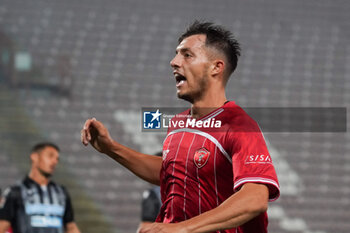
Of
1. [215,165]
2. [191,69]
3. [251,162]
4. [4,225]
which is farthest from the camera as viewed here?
[4,225]

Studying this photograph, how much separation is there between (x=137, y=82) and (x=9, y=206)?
3.82m

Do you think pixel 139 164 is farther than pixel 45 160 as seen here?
No

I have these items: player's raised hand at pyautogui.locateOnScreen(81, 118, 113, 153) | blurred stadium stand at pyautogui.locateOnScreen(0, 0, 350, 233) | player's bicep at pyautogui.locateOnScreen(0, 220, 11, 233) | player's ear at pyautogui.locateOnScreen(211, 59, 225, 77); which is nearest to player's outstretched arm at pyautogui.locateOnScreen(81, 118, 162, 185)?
player's raised hand at pyautogui.locateOnScreen(81, 118, 113, 153)

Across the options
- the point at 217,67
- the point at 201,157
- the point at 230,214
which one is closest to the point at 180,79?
the point at 217,67

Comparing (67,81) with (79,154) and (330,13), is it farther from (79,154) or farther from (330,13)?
(330,13)

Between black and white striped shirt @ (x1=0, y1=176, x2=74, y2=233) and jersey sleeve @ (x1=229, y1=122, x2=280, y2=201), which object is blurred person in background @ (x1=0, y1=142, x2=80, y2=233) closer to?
black and white striped shirt @ (x1=0, y1=176, x2=74, y2=233)

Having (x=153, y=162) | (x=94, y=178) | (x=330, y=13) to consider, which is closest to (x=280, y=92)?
(x=330, y=13)

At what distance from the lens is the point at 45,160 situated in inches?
180

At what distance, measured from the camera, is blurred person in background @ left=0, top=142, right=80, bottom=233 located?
4.27 metres

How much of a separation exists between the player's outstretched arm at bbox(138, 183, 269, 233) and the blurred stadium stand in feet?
19.1

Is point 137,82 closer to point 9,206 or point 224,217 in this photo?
point 9,206

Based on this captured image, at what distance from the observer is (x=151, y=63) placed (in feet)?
26.2

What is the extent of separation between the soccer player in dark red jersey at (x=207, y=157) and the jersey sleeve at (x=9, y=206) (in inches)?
97.9

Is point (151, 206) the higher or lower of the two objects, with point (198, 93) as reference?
lower
